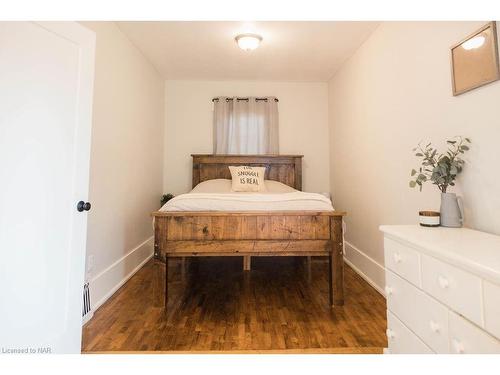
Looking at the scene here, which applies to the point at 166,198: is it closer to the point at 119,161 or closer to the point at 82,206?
the point at 119,161

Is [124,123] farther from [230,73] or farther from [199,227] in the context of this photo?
[230,73]

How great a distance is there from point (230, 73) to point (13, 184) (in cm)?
295

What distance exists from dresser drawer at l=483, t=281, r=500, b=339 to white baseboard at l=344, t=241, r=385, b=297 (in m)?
1.55

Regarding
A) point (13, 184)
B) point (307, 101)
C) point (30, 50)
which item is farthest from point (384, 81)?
point (13, 184)

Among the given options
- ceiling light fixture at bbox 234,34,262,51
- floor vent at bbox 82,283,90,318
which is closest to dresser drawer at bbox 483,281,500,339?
floor vent at bbox 82,283,90,318

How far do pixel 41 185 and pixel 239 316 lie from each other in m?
1.44

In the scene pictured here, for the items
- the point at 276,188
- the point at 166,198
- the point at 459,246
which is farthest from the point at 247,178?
the point at 459,246

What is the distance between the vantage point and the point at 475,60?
4.32 ft

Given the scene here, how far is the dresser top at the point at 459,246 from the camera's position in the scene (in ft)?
2.49

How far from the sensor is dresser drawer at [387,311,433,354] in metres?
1.04

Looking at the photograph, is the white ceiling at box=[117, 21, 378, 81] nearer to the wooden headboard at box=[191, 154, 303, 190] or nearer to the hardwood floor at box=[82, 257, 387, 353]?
the wooden headboard at box=[191, 154, 303, 190]

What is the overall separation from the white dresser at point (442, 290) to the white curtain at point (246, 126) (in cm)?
271

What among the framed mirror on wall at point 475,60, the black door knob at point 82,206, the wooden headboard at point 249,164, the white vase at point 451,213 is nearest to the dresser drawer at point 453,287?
the white vase at point 451,213

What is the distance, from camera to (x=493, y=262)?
2.53 feet
